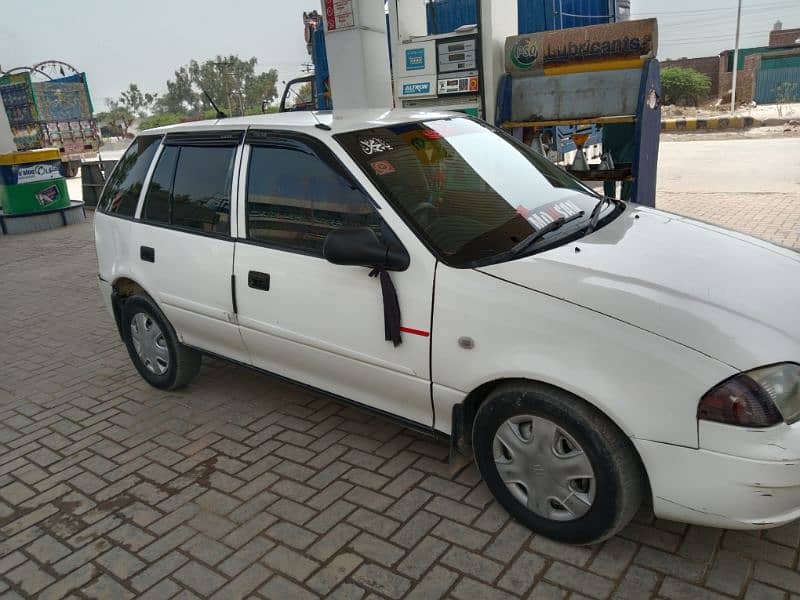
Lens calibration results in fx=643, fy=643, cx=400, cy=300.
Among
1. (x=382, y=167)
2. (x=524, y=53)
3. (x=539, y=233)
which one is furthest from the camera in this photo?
(x=524, y=53)

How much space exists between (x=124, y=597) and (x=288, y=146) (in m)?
2.17

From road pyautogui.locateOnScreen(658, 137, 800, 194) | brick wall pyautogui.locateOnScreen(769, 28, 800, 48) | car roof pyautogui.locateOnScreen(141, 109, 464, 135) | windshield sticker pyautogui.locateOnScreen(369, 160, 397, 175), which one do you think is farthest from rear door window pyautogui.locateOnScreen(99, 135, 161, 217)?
brick wall pyautogui.locateOnScreen(769, 28, 800, 48)

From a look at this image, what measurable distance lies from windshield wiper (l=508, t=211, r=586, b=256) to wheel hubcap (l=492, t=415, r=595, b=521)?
0.71 metres

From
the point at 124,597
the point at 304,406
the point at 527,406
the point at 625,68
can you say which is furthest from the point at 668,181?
the point at 124,597

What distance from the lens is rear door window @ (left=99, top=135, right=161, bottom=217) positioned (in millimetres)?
4129

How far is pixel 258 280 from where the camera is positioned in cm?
335

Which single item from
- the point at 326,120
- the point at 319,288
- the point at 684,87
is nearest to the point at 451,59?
the point at 326,120

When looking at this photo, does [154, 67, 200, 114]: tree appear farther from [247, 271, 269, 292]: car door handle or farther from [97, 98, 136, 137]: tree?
[247, 271, 269, 292]: car door handle

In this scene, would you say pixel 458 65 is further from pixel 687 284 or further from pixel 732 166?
pixel 732 166

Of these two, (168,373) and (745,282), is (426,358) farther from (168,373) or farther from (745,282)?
(168,373)

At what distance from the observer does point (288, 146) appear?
3.28 m

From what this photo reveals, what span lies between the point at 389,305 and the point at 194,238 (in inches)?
58.9

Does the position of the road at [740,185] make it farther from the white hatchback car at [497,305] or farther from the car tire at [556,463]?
the car tire at [556,463]

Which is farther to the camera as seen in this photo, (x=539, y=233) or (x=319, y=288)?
(x=319, y=288)
